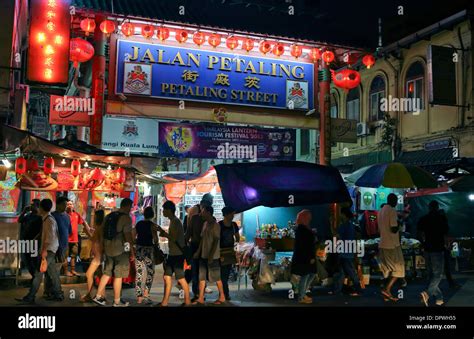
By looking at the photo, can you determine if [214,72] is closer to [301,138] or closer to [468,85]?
[468,85]

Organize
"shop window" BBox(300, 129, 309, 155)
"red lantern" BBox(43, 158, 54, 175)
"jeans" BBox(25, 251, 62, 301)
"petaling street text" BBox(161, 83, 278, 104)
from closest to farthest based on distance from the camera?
"jeans" BBox(25, 251, 62, 301)
"red lantern" BBox(43, 158, 54, 175)
"petaling street text" BBox(161, 83, 278, 104)
"shop window" BBox(300, 129, 309, 155)

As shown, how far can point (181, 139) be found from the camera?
14.8 m

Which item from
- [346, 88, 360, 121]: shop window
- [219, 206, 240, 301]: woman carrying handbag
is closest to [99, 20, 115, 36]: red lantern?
[219, 206, 240, 301]: woman carrying handbag

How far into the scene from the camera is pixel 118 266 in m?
9.85

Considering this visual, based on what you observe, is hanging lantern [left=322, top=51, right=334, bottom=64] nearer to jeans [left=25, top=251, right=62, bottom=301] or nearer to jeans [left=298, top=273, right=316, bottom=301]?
jeans [left=298, top=273, right=316, bottom=301]

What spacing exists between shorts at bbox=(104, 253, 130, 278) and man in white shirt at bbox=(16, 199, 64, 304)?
126 centimetres

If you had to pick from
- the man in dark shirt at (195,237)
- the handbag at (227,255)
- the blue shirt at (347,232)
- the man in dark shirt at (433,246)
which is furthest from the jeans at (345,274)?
the man in dark shirt at (195,237)

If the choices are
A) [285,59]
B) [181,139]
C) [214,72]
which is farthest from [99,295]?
[285,59]

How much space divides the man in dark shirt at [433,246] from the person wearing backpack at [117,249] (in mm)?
5930

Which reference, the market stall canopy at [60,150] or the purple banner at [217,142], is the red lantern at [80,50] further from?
the purple banner at [217,142]

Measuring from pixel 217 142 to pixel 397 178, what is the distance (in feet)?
17.1

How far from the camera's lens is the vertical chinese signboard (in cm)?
1225

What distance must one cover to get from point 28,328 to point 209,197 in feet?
18.6

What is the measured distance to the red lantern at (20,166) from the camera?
11477mm
